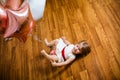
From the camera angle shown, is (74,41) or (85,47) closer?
(85,47)

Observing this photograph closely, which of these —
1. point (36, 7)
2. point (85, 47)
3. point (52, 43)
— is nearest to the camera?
point (36, 7)

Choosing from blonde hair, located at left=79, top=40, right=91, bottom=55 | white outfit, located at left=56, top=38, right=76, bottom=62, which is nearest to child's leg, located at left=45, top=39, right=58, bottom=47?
white outfit, located at left=56, top=38, right=76, bottom=62

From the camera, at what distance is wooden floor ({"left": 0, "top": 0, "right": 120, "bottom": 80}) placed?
1801 millimetres

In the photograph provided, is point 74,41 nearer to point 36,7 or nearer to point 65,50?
point 65,50

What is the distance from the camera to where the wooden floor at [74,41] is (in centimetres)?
180

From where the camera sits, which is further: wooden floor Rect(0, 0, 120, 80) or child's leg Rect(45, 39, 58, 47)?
child's leg Rect(45, 39, 58, 47)

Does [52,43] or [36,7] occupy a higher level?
[36,7]

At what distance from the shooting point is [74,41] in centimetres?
205

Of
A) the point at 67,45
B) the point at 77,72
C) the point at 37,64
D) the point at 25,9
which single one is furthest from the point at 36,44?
the point at 25,9

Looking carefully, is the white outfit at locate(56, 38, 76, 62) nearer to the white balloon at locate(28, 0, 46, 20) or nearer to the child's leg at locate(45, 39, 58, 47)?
the child's leg at locate(45, 39, 58, 47)

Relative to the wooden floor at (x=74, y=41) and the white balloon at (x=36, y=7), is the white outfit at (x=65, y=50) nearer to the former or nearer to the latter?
the wooden floor at (x=74, y=41)

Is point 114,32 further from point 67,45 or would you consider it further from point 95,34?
point 67,45

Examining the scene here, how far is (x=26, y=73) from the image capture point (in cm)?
185

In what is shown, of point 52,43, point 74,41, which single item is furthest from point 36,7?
point 74,41
